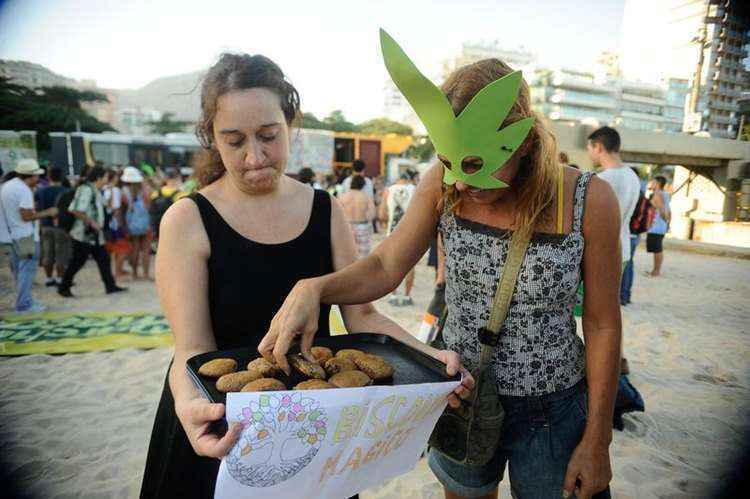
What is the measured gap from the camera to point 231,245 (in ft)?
4.53

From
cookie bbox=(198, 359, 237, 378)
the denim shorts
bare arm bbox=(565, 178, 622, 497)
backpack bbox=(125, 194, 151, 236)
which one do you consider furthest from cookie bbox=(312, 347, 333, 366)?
backpack bbox=(125, 194, 151, 236)

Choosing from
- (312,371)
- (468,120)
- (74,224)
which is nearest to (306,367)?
(312,371)

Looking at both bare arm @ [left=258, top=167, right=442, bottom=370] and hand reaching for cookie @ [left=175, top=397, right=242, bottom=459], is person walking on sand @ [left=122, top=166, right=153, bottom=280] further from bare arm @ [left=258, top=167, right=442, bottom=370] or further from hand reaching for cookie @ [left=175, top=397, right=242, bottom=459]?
hand reaching for cookie @ [left=175, top=397, right=242, bottom=459]

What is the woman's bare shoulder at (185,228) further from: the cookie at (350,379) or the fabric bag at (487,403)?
the fabric bag at (487,403)

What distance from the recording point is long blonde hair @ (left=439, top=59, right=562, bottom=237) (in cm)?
115

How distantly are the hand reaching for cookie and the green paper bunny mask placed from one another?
2.61ft

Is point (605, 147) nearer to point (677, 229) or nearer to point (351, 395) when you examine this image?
point (351, 395)

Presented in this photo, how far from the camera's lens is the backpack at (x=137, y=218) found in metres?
7.63

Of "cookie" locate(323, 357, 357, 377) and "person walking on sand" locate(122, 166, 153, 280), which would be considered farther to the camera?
"person walking on sand" locate(122, 166, 153, 280)

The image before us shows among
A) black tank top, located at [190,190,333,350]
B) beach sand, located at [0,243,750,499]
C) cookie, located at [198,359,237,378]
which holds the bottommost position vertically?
beach sand, located at [0,243,750,499]

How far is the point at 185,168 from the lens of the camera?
17.4 meters

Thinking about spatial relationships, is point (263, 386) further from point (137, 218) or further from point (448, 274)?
point (137, 218)

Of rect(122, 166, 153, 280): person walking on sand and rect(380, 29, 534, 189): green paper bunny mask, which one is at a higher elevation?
rect(380, 29, 534, 189): green paper bunny mask

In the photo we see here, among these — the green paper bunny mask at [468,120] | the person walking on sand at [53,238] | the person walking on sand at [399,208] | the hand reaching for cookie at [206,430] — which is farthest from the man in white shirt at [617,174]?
the person walking on sand at [53,238]
